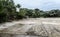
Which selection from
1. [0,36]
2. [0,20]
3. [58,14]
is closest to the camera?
[0,36]

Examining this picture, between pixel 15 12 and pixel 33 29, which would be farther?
pixel 15 12

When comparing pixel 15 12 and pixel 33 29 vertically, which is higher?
pixel 15 12

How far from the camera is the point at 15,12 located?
13.3 metres

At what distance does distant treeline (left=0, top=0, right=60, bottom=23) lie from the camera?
10.3 metres

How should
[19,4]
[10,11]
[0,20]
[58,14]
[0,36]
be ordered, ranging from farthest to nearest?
[58,14] → [19,4] → [10,11] → [0,20] → [0,36]

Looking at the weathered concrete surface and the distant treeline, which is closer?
the weathered concrete surface

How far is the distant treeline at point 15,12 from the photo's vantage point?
33.7ft

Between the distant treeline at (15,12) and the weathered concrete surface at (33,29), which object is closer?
the weathered concrete surface at (33,29)

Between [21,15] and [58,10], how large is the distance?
193 inches

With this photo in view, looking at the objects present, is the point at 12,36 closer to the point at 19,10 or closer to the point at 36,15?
the point at 19,10

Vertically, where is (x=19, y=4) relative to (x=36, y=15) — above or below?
above

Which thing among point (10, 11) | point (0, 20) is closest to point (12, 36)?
point (0, 20)

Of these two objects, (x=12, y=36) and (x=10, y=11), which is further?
(x=10, y=11)

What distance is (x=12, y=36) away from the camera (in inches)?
174
